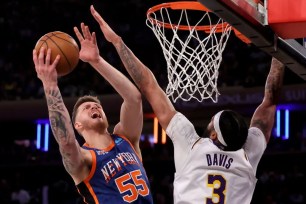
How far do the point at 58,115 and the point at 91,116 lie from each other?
0.61 m

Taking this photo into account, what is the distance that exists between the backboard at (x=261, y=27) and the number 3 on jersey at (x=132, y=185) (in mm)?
1087

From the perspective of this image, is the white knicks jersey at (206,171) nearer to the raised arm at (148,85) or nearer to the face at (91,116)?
the raised arm at (148,85)

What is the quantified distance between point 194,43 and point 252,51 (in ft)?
18.3

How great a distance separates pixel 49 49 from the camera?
3.40m

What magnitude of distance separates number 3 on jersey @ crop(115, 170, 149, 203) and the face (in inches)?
15.2

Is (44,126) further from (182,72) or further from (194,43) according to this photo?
(182,72)

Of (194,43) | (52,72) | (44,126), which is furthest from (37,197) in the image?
(52,72)

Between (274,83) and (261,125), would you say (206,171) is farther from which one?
(274,83)

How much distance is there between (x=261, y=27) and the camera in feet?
11.9

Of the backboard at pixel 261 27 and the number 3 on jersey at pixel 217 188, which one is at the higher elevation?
the backboard at pixel 261 27

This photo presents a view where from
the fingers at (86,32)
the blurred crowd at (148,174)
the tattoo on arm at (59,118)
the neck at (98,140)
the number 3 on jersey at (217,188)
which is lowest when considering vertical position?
the blurred crowd at (148,174)

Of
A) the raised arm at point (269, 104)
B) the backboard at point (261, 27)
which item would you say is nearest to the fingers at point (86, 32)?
the backboard at point (261, 27)

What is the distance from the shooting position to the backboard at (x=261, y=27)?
131 inches

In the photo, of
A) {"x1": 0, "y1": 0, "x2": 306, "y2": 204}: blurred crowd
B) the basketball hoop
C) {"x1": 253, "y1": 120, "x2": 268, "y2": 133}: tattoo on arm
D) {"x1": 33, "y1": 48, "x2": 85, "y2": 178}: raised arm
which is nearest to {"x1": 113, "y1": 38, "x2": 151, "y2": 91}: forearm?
{"x1": 33, "y1": 48, "x2": 85, "y2": 178}: raised arm
